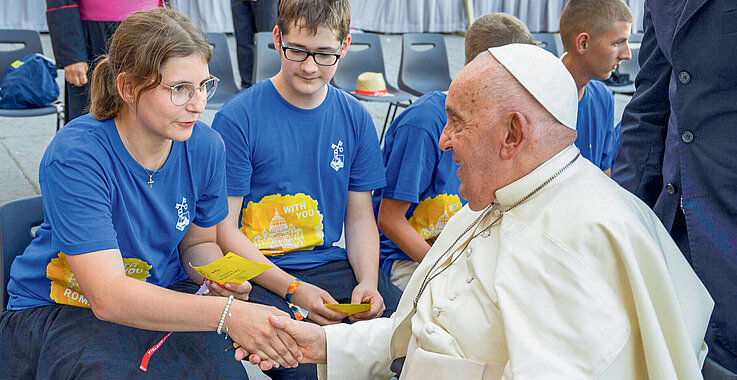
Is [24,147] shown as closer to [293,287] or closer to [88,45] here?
[88,45]

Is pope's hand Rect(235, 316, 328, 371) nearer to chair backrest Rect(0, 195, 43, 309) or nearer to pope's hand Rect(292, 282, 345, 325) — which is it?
pope's hand Rect(292, 282, 345, 325)

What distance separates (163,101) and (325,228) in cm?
95

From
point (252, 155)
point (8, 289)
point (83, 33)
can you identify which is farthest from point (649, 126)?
point (83, 33)

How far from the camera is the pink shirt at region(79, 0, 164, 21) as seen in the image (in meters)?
3.90

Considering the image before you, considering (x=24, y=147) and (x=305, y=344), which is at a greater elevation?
(x=305, y=344)

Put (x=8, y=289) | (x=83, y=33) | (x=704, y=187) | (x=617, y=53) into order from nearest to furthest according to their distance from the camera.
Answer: (x=704, y=187)
(x=8, y=289)
(x=617, y=53)
(x=83, y=33)

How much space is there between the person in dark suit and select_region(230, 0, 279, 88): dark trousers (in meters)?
4.48

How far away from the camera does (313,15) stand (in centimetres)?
255

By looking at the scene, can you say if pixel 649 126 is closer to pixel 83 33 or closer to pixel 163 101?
pixel 163 101

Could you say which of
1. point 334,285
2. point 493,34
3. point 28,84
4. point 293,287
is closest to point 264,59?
point 28,84

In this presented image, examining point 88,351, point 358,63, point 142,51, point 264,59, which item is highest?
point 142,51

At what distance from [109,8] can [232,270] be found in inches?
105

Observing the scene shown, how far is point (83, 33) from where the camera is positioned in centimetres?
402

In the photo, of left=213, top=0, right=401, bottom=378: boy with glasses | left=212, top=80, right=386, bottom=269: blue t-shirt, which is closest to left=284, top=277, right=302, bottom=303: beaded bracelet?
left=213, top=0, right=401, bottom=378: boy with glasses
